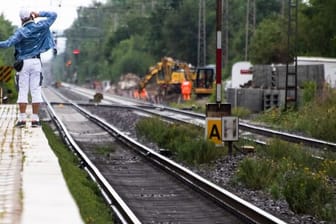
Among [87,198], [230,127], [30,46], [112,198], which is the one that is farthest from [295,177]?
[30,46]

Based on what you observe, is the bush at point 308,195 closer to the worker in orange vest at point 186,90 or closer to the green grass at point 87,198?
the green grass at point 87,198

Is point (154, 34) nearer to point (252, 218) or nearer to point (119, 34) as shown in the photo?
point (119, 34)

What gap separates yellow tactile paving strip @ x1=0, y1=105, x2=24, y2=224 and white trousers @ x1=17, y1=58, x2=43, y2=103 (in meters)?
0.94

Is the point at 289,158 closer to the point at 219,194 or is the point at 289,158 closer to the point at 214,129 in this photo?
the point at 214,129

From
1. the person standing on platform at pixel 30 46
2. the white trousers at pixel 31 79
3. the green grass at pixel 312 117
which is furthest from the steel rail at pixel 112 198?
the green grass at pixel 312 117

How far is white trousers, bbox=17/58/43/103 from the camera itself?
18859 millimetres

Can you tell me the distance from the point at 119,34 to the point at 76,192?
131 metres

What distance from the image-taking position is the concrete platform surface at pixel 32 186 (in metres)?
9.66

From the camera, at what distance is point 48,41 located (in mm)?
19062

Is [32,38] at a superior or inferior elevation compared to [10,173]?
superior

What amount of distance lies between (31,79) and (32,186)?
7.52 meters

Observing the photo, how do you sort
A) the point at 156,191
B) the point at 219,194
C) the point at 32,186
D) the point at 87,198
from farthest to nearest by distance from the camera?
the point at 156,191 < the point at 219,194 < the point at 87,198 < the point at 32,186

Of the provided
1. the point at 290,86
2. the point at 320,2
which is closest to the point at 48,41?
the point at 290,86

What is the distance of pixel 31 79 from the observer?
19.1m
